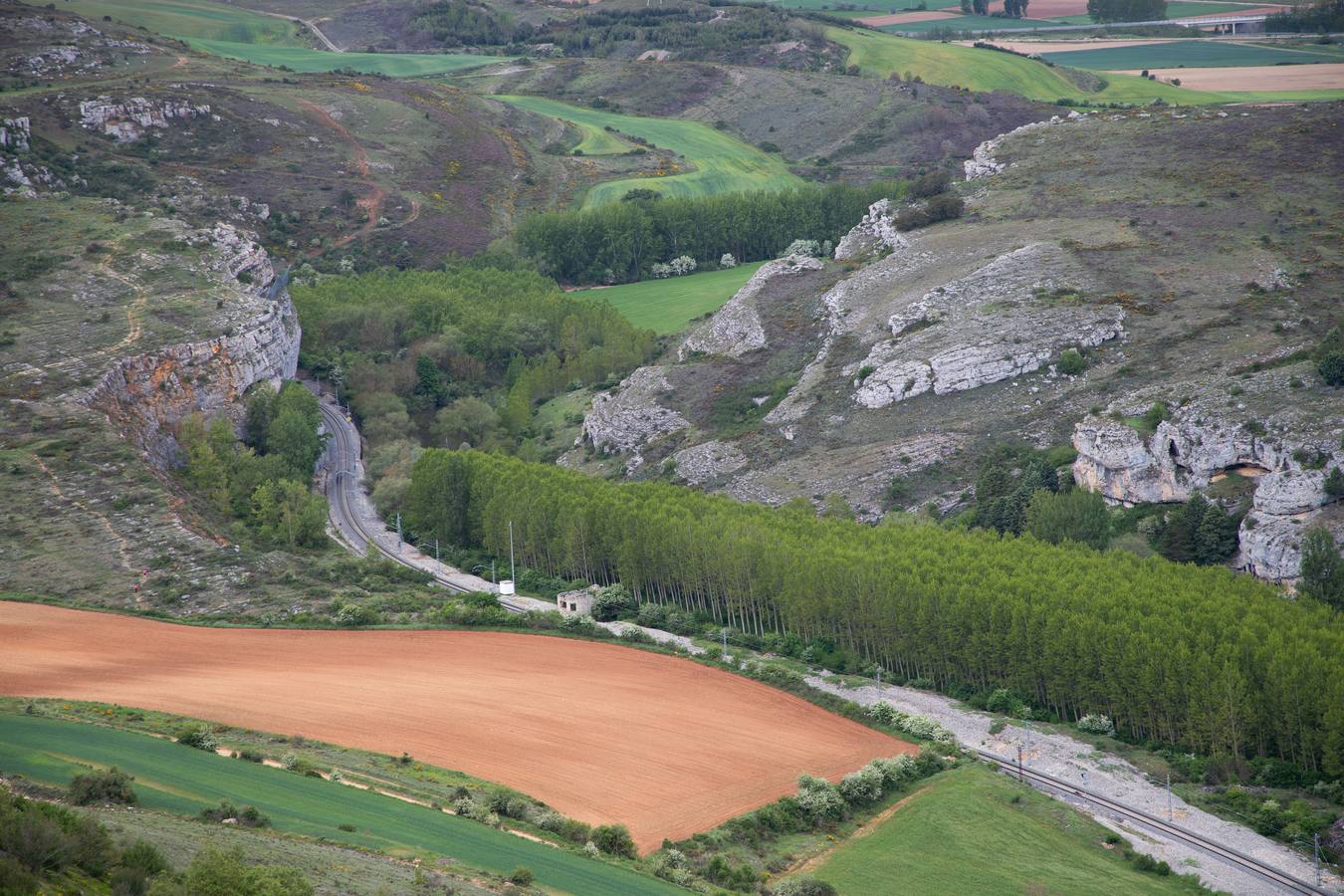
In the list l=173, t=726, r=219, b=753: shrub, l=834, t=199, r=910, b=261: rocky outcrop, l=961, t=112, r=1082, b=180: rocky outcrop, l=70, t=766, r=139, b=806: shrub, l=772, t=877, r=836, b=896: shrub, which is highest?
l=961, t=112, r=1082, b=180: rocky outcrop

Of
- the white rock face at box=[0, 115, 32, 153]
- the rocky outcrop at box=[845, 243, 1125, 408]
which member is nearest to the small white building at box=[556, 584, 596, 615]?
the rocky outcrop at box=[845, 243, 1125, 408]

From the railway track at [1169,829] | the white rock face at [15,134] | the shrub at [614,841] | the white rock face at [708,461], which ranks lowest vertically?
the railway track at [1169,829]

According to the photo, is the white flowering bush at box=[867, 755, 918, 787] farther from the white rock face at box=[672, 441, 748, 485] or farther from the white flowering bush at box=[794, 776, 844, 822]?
the white rock face at box=[672, 441, 748, 485]

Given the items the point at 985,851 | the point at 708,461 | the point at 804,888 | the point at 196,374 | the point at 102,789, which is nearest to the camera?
the point at 102,789

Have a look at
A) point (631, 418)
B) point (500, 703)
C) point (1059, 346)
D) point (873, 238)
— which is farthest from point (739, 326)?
point (500, 703)

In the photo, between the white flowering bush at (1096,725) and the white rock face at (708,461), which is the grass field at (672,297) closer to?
the white rock face at (708,461)

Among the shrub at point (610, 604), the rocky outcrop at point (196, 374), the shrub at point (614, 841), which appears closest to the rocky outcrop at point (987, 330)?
the shrub at point (610, 604)

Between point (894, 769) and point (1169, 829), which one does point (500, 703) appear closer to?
point (894, 769)
